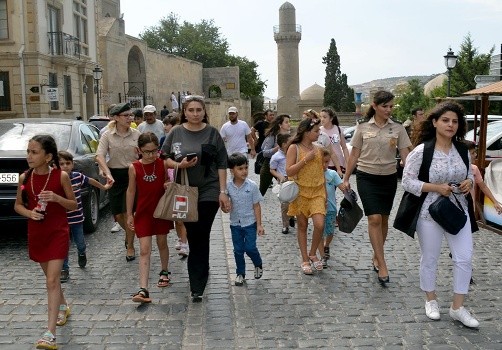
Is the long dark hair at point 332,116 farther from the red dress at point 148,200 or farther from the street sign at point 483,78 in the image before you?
the street sign at point 483,78

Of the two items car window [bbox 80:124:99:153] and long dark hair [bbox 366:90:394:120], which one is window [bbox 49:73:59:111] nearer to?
car window [bbox 80:124:99:153]

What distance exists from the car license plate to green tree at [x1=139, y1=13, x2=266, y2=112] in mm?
76363

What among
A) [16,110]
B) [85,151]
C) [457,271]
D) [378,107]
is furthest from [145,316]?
[16,110]

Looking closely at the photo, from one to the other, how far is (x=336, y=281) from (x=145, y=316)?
2.06 meters

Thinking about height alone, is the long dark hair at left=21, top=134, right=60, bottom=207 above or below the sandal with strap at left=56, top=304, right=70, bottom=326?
above

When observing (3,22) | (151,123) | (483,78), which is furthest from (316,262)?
(3,22)

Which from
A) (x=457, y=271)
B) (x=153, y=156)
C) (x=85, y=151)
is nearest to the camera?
(x=457, y=271)

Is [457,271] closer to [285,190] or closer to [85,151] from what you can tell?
[285,190]

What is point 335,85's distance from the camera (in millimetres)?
76312

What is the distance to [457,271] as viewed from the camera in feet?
17.4

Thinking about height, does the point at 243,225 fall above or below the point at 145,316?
above

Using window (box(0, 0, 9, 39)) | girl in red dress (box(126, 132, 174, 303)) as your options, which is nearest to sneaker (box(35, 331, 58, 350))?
girl in red dress (box(126, 132, 174, 303))

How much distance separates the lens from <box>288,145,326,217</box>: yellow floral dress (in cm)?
709

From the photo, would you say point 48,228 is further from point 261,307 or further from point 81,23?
point 81,23
